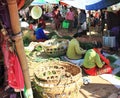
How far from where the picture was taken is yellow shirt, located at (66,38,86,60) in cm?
803

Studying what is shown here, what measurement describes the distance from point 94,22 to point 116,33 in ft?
14.8

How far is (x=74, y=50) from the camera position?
819 centimetres

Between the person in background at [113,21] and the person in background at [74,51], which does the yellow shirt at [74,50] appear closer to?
the person in background at [74,51]

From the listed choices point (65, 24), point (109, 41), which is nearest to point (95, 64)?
point (109, 41)

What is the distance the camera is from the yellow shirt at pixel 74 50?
8031 millimetres

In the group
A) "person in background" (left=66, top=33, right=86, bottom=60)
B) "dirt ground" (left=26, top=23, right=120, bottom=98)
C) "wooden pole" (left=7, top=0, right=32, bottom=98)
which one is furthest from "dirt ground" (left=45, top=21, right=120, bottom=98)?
"wooden pole" (left=7, top=0, right=32, bottom=98)

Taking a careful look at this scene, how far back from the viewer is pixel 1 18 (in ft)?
11.8

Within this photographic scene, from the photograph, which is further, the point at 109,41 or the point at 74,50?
the point at 109,41

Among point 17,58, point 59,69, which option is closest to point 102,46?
point 59,69

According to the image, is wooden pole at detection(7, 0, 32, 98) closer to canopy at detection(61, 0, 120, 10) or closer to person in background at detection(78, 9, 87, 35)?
canopy at detection(61, 0, 120, 10)

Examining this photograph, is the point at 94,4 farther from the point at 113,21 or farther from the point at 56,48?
the point at 56,48

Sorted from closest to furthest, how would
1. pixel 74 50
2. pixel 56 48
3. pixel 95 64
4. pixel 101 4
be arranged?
pixel 95 64
pixel 74 50
pixel 56 48
pixel 101 4

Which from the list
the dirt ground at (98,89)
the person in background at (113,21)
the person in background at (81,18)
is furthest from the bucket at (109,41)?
the person in background at (81,18)

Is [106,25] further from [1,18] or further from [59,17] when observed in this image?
[1,18]
